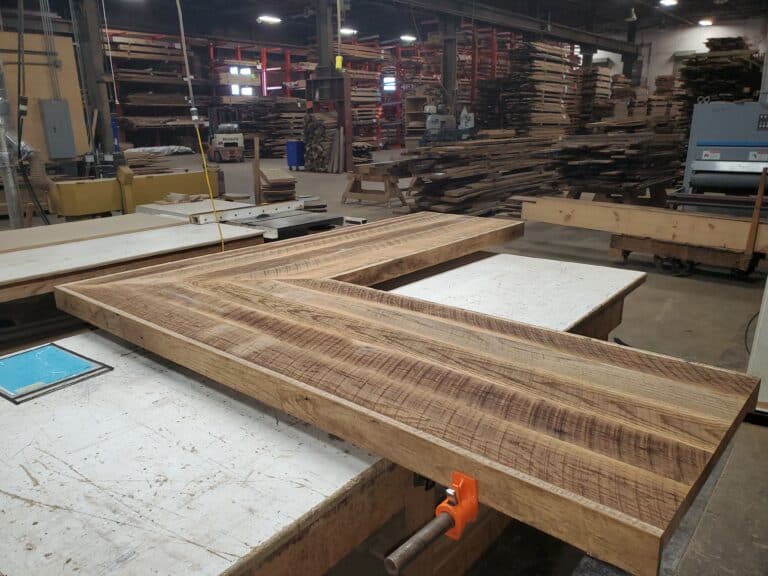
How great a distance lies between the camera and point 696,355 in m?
3.13

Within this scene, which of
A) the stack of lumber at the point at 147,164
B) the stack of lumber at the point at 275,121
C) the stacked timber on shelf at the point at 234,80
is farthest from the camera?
the stacked timber on shelf at the point at 234,80

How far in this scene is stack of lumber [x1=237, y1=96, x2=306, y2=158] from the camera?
14.1 meters

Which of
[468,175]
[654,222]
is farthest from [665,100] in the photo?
[654,222]

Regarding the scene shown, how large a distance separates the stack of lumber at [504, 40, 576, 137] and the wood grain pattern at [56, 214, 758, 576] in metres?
8.44

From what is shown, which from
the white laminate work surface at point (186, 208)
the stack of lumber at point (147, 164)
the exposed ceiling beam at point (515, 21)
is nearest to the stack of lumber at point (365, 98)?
the exposed ceiling beam at point (515, 21)

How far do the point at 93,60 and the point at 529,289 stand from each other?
6500 millimetres

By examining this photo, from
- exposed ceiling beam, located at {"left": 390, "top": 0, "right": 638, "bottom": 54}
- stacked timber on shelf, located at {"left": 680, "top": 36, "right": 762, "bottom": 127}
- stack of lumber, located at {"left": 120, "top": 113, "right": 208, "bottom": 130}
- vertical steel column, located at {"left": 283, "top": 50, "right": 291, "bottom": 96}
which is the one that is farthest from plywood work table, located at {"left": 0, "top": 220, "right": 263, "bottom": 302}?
vertical steel column, located at {"left": 283, "top": 50, "right": 291, "bottom": 96}

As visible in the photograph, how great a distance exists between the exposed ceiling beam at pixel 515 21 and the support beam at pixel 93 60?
4833 millimetres

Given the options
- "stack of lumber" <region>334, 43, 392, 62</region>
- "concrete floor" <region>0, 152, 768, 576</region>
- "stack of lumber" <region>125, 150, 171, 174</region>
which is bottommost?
"concrete floor" <region>0, 152, 768, 576</region>

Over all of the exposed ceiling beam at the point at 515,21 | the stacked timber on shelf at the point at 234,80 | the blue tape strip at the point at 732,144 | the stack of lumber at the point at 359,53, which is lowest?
the blue tape strip at the point at 732,144

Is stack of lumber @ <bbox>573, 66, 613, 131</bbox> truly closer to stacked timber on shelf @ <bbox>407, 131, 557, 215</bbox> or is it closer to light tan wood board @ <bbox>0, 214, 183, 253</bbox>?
stacked timber on shelf @ <bbox>407, 131, 557, 215</bbox>

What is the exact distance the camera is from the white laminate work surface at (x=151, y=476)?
2.63 ft

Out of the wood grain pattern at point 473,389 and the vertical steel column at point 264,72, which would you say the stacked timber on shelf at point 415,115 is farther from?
the wood grain pattern at point 473,389

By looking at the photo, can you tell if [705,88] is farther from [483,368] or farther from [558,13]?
[558,13]
